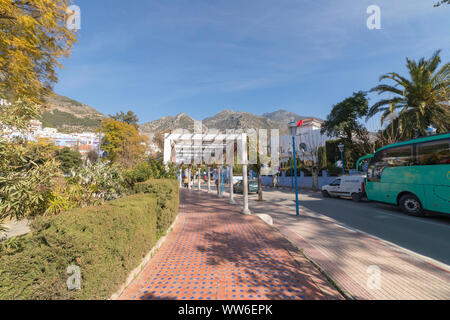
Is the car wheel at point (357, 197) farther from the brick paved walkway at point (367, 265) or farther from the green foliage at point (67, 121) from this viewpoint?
the green foliage at point (67, 121)

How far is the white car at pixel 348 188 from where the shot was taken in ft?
43.9

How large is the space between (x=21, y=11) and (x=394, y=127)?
23.9 metres

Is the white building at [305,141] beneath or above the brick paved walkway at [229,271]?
above

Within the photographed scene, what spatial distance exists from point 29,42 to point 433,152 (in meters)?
14.7

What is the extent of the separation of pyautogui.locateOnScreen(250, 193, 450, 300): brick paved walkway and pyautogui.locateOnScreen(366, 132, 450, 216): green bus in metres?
4.33

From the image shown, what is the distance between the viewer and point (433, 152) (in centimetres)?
797

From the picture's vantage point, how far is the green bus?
7.60 meters

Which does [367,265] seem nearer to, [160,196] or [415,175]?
[160,196]

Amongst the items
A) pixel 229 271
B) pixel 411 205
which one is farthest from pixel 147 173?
pixel 411 205

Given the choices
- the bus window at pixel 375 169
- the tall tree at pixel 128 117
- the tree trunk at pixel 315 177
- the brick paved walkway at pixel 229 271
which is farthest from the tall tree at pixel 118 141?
the brick paved walkway at pixel 229 271

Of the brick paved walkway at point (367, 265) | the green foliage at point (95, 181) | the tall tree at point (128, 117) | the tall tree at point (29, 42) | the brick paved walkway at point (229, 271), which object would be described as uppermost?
the tall tree at point (128, 117)

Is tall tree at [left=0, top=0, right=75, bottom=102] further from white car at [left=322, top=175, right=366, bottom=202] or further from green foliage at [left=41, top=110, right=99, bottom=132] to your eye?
green foliage at [left=41, top=110, right=99, bottom=132]

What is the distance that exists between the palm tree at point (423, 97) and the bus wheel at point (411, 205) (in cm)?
939

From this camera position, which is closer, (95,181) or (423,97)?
(95,181)
